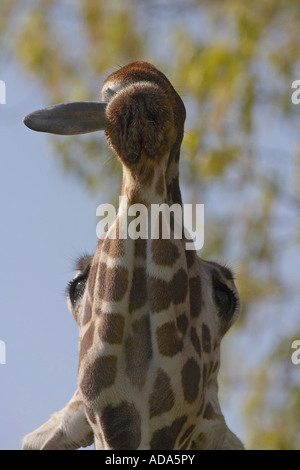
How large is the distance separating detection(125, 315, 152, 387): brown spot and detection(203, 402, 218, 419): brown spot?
0.49m

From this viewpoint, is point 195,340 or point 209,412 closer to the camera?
point 195,340

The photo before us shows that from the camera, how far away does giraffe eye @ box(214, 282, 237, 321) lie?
4039 millimetres

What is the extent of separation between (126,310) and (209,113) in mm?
8155

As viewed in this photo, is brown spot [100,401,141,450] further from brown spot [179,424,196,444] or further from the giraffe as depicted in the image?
brown spot [179,424,196,444]

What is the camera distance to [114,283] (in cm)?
349

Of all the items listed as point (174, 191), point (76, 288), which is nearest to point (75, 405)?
point (76, 288)

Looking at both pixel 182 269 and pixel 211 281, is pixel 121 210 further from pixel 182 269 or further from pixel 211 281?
pixel 211 281

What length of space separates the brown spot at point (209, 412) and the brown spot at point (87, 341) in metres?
0.58

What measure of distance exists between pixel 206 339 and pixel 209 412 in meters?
0.30

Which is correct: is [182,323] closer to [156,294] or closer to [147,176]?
[156,294]

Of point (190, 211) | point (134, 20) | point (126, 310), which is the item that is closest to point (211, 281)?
point (126, 310)

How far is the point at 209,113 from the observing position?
11461 mm

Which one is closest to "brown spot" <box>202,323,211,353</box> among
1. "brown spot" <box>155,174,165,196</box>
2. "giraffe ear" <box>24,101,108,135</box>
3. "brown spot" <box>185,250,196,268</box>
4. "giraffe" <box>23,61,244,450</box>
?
"giraffe" <box>23,61,244,450</box>

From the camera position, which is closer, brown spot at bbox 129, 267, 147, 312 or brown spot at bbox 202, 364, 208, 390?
brown spot at bbox 129, 267, 147, 312
